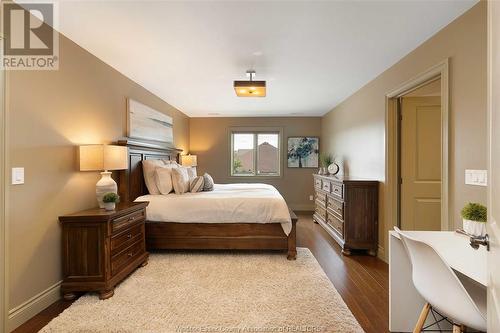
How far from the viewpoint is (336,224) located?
3.75 metres

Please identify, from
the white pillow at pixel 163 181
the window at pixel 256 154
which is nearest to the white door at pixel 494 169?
the white pillow at pixel 163 181

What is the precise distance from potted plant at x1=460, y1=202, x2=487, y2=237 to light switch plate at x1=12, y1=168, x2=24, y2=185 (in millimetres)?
3161

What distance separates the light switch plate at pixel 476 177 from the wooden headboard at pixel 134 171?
11.9 ft

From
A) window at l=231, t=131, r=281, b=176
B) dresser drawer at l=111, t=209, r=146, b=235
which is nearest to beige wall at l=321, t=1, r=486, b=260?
dresser drawer at l=111, t=209, r=146, b=235

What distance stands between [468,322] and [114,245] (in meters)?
2.61

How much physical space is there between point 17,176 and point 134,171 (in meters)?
1.61

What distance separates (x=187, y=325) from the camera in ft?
5.90

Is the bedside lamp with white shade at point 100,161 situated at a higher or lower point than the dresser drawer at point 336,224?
higher

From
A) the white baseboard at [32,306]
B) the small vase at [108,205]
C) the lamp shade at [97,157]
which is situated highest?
the lamp shade at [97,157]

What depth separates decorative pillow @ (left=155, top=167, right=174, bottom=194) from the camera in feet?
11.3

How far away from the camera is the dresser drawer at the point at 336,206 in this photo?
3.48m

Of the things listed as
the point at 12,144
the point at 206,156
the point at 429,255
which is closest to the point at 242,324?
the point at 429,255

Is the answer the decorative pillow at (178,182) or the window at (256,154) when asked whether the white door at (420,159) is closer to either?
the decorative pillow at (178,182)

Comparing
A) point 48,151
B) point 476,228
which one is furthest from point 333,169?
point 48,151
